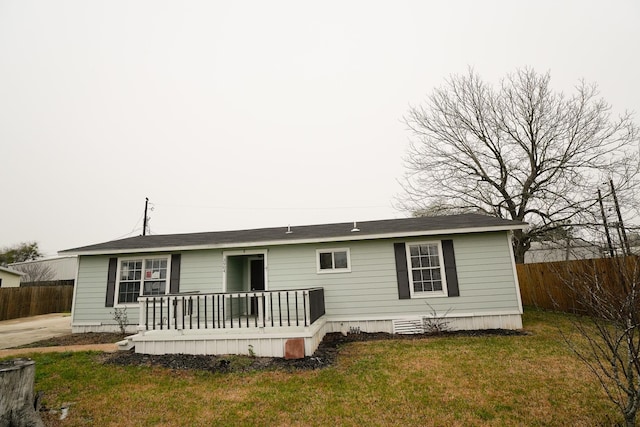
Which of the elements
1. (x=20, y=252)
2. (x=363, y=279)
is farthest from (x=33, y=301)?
(x=20, y=252)

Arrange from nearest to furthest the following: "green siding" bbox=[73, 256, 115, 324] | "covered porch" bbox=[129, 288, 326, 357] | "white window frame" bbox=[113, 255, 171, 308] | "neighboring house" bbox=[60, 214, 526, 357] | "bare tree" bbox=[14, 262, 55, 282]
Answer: "covered porch" bbox=[129, 288, 326, 357] → "neighboring house" bbox=[60, 214, 526, 357] → "white window frame" bbox=[113, 255, 171, 308] → "green siding" bbox=[73, 256, 115, 324] → "bare tree" bbox=[14, 262, 55, 282]

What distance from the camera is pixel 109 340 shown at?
29.3 feet

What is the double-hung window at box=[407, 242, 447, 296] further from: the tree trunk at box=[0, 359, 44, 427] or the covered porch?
the tree trunk at box=[0, 359, 44, 427]

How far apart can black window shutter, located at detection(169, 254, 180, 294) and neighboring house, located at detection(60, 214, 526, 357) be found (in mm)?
32

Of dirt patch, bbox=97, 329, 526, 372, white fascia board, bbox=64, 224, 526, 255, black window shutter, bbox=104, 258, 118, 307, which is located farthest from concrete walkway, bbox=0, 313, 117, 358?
white fascia board, bbox=64, 224, 526, 255

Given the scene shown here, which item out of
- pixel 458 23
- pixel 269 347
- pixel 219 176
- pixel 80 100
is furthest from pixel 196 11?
pixel 269 347

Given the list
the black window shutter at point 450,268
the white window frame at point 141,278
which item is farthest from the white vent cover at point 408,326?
the white window frame at point 141,278

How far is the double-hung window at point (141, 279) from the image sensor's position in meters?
10.1

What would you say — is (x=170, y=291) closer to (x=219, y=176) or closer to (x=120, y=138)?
(x=120, y=138)

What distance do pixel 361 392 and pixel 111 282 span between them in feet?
30.0

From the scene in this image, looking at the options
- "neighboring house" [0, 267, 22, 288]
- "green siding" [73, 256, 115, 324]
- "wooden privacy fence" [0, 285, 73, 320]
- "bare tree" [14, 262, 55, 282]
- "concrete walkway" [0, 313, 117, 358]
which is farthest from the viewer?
"bare tree" [14, 262, 55, 282]

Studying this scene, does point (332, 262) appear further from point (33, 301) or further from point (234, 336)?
point (33, 301)

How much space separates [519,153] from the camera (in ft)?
54.0

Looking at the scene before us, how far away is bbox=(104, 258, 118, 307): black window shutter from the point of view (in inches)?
399
